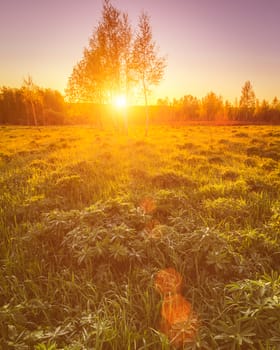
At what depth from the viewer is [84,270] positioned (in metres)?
2.95

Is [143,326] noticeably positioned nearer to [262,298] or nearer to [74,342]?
[74,342]

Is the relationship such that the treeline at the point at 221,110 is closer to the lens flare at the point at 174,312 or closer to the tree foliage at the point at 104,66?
the tree foliage at the point at 104,66

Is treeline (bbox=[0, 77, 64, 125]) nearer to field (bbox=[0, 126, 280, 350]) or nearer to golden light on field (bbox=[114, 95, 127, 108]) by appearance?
golden light on field (bbox=[114, 95, 127, 108])

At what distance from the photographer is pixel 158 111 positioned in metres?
86.4

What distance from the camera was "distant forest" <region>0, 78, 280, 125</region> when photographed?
63.5 meters

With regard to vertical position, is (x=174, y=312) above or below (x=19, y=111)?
below

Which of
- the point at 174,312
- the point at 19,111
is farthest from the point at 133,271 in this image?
the point at 19,111

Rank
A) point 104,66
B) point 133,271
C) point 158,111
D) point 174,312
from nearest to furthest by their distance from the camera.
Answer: point 174,312 → point 133,271 → point 104,66 → point 158,111

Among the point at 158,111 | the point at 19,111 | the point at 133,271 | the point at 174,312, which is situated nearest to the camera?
the point at 174,312

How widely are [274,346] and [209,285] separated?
928 millimetres

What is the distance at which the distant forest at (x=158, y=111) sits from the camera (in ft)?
208

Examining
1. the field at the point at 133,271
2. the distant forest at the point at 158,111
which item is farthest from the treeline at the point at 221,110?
the field at the point at 133,271

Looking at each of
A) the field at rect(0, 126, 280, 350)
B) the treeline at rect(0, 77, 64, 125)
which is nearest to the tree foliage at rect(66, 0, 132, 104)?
the field at rect(0, 126, 280, 350)

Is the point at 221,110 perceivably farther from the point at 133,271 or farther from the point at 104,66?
the point at 133,271
